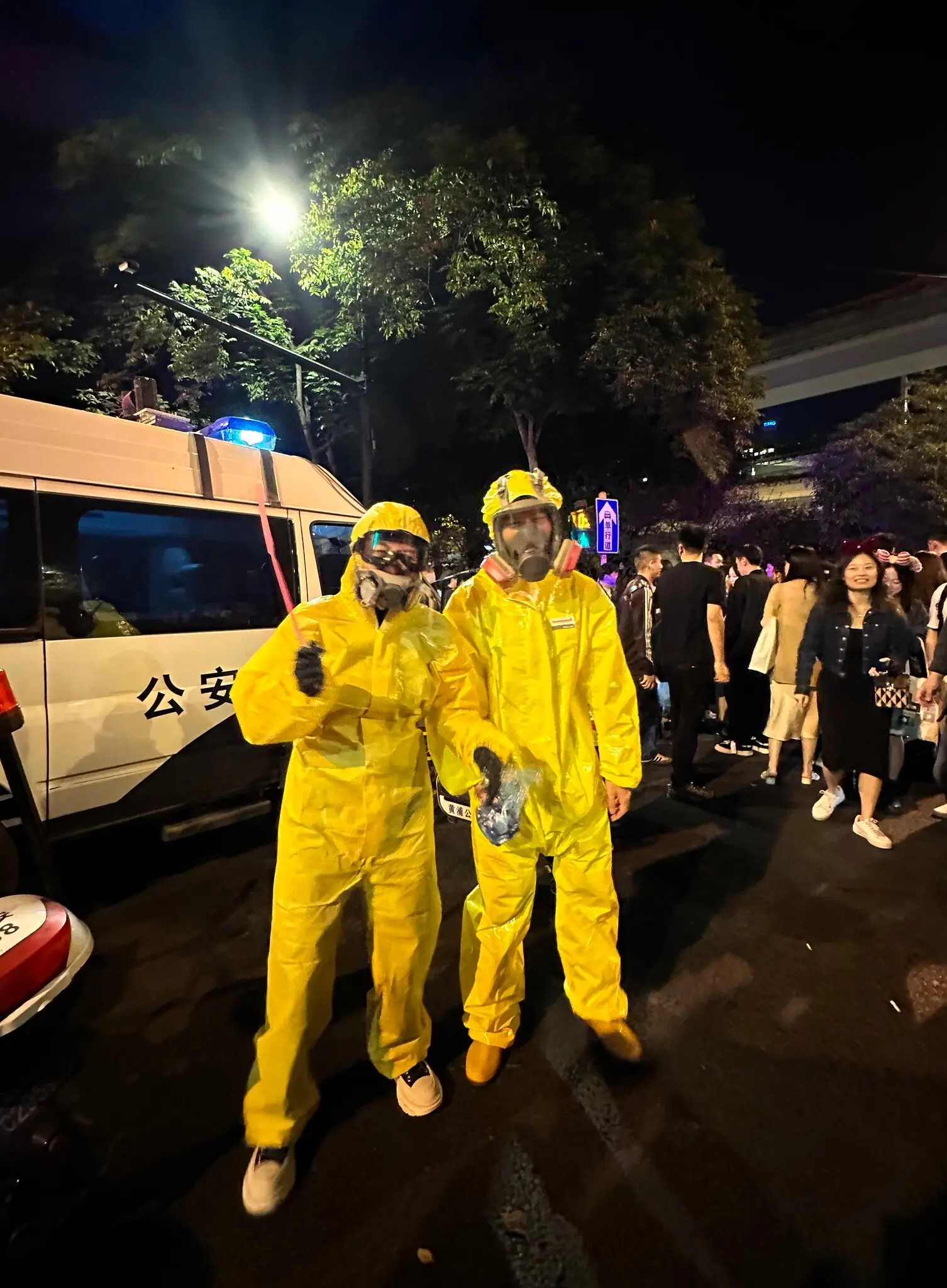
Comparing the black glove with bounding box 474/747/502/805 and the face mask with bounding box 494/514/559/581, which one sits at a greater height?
the face mask with bounding box 494/514/559/581

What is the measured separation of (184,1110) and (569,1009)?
1455 mm

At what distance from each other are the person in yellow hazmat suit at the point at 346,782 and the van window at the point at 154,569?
2237 mm

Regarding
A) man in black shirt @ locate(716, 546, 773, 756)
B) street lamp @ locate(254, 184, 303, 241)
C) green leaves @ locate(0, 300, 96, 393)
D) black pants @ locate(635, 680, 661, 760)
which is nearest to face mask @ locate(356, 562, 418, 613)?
black pants @ locate(635, 680, 661, 760)

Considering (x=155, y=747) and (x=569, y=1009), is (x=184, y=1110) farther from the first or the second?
(x=155, y=747)

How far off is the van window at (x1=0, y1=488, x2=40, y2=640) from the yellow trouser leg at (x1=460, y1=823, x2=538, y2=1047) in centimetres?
255

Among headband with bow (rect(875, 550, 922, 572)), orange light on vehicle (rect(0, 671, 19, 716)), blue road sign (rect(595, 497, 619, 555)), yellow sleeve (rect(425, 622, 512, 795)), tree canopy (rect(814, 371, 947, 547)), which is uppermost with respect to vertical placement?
tree canopy (rect(814, 371, 947, 547))

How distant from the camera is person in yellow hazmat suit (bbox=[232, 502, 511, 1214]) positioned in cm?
194

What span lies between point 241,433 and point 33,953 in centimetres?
374

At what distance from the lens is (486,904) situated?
241cm

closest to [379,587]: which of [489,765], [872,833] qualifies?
[489,765]

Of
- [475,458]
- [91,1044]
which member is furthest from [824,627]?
[475,458]

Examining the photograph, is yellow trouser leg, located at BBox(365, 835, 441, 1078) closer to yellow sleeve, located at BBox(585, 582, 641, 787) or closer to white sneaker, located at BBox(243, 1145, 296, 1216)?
white sneaker, located at BBox(243, 1145, 296, 1216)

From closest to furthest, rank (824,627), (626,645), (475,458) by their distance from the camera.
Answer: (824,627)
(626,645)
(475,458)

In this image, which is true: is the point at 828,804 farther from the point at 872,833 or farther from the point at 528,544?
the point at 528,544
